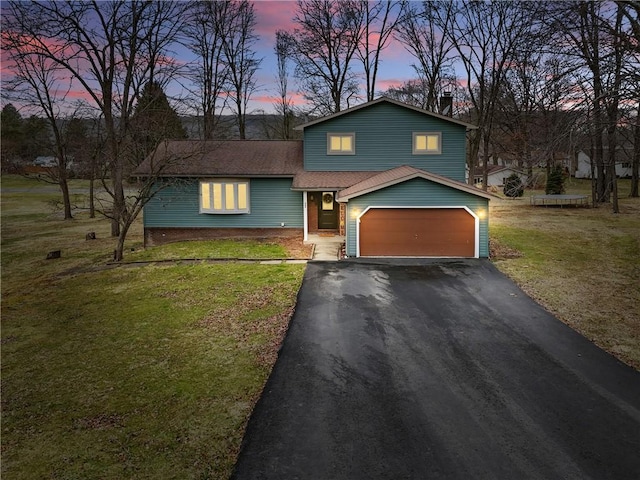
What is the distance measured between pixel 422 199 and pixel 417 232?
1361 millimetres

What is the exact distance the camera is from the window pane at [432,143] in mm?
21609

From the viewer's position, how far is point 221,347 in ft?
32.6

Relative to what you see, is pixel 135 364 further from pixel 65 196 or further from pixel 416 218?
pixel 65 196

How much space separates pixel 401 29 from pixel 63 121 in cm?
2675

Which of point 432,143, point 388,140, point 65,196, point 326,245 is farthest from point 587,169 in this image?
point 65,196

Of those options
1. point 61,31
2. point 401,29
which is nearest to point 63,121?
point 61,31

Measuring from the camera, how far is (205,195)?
21812 mm

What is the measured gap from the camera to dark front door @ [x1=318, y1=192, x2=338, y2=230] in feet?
73.8

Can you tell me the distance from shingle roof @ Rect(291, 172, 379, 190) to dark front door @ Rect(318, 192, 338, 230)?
1.19 m

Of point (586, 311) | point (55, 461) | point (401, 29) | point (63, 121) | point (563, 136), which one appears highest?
point (401, 29)

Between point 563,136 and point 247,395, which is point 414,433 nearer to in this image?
point 247,395

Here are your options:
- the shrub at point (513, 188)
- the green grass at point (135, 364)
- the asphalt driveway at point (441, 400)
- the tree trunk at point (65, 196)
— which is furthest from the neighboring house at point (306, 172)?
the tree trunk at point (65, 196)

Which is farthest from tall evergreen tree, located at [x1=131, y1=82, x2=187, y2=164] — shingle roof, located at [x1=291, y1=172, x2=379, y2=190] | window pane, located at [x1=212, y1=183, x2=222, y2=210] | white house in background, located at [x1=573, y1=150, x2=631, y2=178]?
white house in background, located at [x1=573, y1=150, x2=631, y2=178]

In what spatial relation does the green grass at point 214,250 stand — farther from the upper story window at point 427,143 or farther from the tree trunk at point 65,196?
the tree trunk at point 65,196
